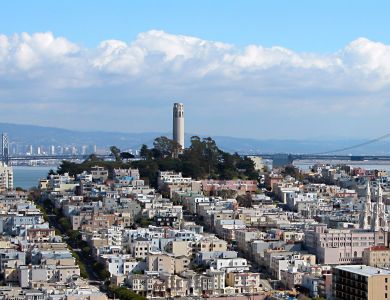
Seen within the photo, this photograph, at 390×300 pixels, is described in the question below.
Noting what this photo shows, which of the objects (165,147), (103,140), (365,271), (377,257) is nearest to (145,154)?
(165,147)

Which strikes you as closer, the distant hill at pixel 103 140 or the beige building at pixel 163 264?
the beige building at pixel 163 264

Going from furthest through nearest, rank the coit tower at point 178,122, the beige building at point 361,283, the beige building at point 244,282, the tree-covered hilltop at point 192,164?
1. the coit tower at point 178,122
2. the tree-covered hilltop at point 192,164
3. the beige building at point 244,282
4. the beige building at point 361,283

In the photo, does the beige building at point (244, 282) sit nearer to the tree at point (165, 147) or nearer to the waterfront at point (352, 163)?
the tree at point (165, 147)

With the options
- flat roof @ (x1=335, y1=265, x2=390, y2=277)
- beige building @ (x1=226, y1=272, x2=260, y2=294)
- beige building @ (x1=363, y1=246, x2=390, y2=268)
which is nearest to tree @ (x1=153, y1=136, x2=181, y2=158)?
beige building @ (x1=363, y1=246, x2=390, y2=268)

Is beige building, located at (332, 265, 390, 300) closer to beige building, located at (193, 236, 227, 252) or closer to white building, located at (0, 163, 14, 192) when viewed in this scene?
beige building, located at (193, 236, 227, 252)

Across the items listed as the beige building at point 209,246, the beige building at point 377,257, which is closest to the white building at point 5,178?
Answer: the beige building at point 209,246

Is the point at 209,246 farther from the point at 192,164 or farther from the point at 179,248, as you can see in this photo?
the point at 192,164
